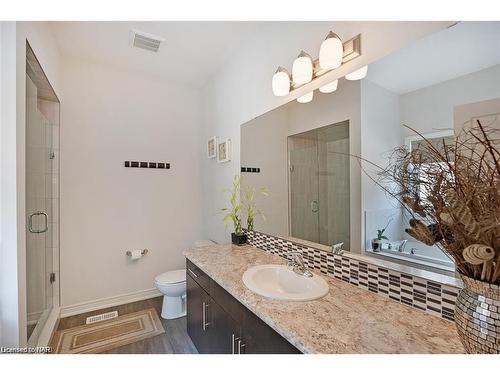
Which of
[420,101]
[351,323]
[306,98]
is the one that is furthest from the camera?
[306,98]

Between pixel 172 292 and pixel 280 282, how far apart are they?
1.30 meters

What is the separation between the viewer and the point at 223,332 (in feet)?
4.54

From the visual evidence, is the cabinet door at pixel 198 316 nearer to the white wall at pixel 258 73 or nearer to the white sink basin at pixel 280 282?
the white sink basin at pixel 280 282

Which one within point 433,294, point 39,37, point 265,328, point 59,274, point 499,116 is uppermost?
point 39,37

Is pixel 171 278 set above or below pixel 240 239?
below

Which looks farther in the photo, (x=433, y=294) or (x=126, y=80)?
(x=126, y=80)

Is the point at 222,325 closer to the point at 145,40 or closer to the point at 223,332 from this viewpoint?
the point at 223,332

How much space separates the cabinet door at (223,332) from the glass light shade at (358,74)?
1448 mm

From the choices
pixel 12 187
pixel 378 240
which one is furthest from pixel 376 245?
pixel 12 187

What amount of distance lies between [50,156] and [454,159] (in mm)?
2938

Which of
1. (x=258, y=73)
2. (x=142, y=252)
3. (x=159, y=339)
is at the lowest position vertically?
(x=159, y=339)
